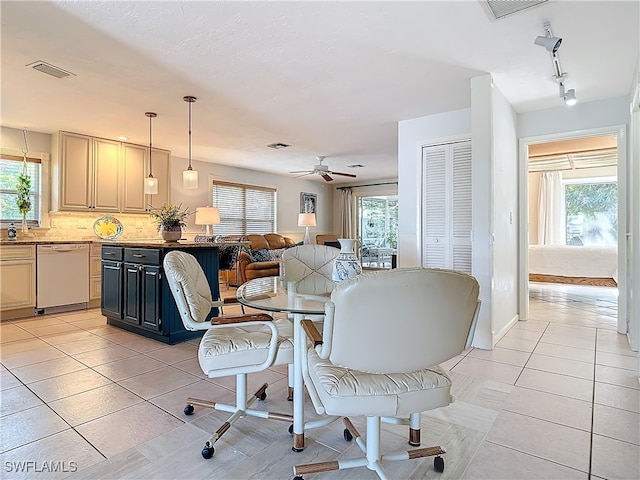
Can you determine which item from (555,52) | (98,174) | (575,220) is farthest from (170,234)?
(575,220)

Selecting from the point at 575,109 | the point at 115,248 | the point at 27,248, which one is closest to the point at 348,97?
the point at 575,109

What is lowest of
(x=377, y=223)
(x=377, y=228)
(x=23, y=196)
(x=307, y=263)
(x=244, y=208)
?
(x=307, y=263)

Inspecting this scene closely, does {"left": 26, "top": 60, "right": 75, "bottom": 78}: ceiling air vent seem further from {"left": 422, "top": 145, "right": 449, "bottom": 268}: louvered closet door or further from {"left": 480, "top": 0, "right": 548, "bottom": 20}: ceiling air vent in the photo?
{"left": 422, "top": 145, "right": 449, "bottom": 268}: louvered closet door

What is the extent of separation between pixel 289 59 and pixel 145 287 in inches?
101

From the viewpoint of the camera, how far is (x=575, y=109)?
4090 millimetres

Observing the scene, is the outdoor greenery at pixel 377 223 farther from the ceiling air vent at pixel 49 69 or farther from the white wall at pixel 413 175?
the ceiling air vent at pixel 49 69

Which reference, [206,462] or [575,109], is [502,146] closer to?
[575,109]

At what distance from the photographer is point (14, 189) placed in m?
4.93

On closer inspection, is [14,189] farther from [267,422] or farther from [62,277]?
[267,422]

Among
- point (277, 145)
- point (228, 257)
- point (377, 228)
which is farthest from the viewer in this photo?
point (377, 228)

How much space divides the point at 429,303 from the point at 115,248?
12.9 ft

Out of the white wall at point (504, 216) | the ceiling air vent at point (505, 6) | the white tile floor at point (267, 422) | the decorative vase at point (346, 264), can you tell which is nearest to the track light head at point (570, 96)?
the white wall at point (504, 216)

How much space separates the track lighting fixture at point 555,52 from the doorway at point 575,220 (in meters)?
2.43

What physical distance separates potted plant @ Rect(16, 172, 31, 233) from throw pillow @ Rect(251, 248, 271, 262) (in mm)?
3392
